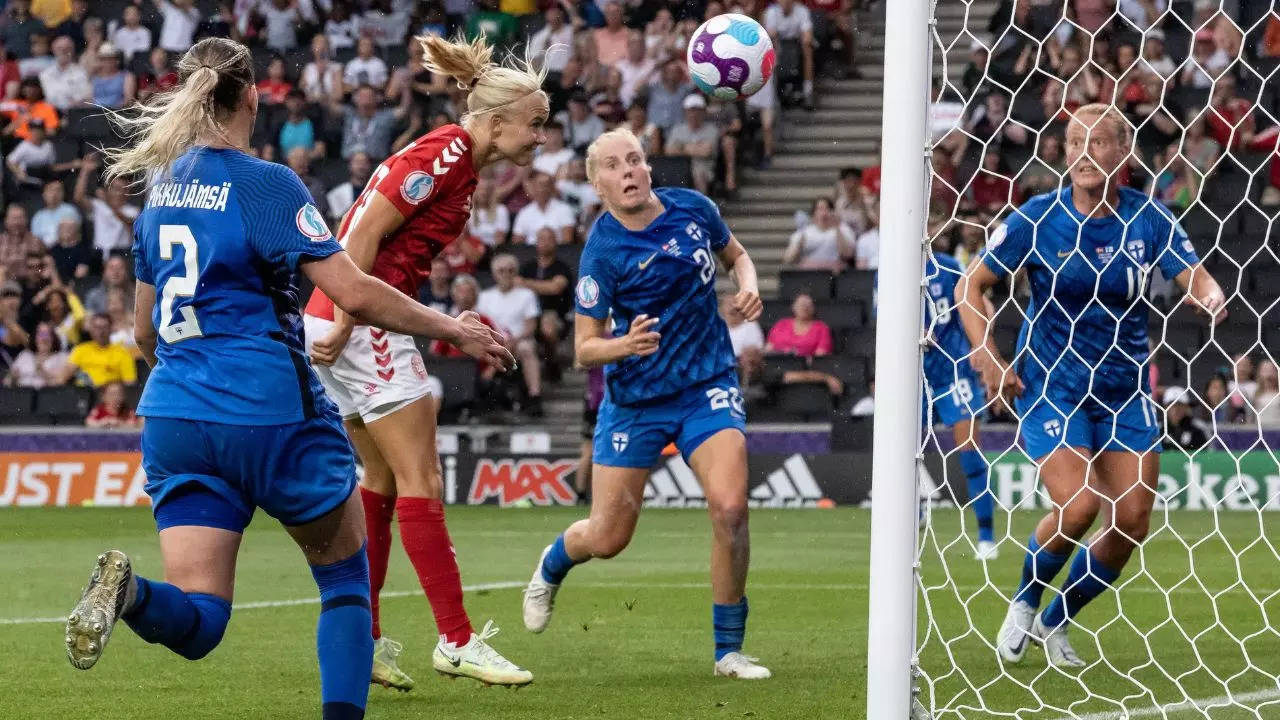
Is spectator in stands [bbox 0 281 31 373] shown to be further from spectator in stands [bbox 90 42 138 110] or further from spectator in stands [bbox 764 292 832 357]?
spectator in stands [bbox 764 292 832 357]

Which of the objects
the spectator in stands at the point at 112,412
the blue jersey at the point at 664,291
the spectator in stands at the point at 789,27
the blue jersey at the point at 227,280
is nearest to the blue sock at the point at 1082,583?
the blue jersey at the point at 664,291

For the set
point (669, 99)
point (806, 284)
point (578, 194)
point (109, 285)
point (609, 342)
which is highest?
point (669, 99)

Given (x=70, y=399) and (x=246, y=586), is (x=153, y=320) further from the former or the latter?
(x=70, y=399)

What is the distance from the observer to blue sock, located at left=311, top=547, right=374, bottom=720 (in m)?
4.59

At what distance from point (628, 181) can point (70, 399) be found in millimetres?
12541

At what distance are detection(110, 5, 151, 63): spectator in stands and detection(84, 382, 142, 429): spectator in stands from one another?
602 centimetres

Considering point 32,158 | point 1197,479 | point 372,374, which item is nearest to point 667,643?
point 372,374

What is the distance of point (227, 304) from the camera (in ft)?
14.8

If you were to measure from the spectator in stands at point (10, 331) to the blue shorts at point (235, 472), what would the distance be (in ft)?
49.9

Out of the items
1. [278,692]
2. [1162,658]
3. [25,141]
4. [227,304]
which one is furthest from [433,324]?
[25,141]

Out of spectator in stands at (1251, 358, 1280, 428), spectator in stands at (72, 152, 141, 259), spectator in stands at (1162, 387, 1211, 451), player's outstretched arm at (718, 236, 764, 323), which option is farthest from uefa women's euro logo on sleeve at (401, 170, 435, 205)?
spectator in stands at (72, 152, 141, 259)

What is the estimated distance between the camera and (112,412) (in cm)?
1748

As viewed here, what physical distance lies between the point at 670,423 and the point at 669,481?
9.53m

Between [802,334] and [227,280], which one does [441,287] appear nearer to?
[802,334]
